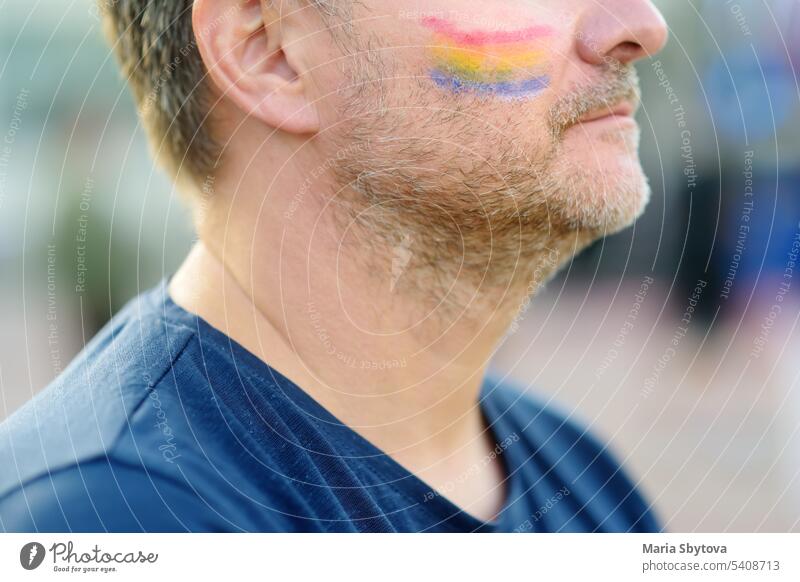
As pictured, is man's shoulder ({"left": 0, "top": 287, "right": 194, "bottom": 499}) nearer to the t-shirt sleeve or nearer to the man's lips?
the t-shirt sleeve

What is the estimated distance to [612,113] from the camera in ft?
2.99

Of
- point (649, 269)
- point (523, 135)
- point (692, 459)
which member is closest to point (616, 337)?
point (649, 269)

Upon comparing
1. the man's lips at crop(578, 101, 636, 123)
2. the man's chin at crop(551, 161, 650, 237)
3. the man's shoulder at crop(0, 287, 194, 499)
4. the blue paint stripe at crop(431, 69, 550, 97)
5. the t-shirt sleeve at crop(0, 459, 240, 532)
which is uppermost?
the blue paint stripe at crop(431, 69, 550, 97)

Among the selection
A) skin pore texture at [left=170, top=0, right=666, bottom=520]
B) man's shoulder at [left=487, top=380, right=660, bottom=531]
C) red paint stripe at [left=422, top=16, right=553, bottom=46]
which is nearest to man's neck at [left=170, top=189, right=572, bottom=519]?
skin pore texture at [left=170, top=0, right=666, bottom=520]

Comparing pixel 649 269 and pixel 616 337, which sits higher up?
pixel 649 269

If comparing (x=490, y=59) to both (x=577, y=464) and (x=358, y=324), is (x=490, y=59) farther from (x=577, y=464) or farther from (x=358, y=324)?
(x=577, y=464)

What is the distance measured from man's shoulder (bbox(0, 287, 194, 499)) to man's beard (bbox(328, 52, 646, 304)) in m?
0.24

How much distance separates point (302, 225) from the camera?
2.81 ft

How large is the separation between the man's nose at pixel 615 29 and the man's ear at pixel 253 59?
32cm

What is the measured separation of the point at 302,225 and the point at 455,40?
0.84ft

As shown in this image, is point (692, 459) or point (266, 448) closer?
point (266, 448)

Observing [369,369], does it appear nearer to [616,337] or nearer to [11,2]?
[11,2]

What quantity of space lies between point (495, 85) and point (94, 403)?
53cm

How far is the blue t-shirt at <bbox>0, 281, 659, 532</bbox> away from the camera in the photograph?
28.5 inches
